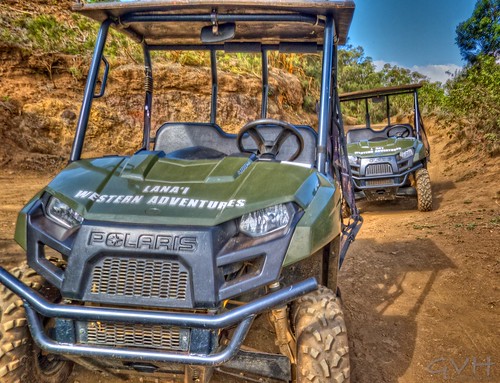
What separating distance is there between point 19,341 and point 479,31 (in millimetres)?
20588

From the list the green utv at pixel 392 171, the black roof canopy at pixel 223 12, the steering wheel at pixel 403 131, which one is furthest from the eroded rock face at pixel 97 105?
the black roof canopy at pixel 223 12

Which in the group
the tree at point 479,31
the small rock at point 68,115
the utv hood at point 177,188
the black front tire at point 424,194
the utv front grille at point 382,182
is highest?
the tree at point 479,31

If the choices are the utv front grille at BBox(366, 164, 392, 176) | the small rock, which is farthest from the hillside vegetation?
the utv front grille at BBox(366, 164, 392, 176)

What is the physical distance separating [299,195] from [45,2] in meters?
10.6

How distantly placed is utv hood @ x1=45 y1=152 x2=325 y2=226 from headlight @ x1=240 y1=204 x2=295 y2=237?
4cm

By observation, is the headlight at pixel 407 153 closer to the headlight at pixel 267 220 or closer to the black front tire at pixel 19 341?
the headlight at pixel 267 220

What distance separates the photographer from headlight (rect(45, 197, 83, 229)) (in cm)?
187

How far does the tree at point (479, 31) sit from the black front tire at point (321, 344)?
1664cm

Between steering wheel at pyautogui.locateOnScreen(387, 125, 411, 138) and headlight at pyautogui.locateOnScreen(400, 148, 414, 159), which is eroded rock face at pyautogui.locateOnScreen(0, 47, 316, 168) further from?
headlight at pyautogui.locateOnScreen(400, 148, 414, 159)

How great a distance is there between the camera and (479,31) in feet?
60.8

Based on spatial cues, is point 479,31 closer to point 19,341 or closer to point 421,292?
point 421,292

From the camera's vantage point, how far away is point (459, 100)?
446 inches

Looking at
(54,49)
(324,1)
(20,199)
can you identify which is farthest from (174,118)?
(324,1)

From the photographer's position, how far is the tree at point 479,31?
676 inches
